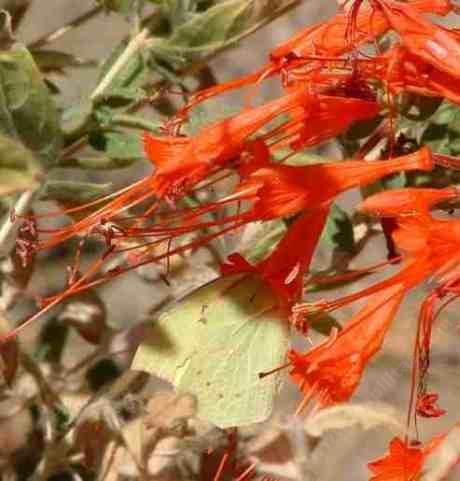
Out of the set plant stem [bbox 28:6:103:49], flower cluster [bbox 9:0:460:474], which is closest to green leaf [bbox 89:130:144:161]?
flower cluster [bbox 9:0:460:474]

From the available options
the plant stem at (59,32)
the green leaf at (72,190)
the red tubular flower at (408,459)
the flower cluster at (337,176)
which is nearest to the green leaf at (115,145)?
the green leaf at (72,190)

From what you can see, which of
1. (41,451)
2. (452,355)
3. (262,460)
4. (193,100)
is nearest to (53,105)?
(193,100)

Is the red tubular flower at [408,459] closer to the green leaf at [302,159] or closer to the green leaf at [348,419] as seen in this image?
the green leaf at [302,159]

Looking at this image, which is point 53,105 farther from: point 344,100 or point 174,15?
point 344,100

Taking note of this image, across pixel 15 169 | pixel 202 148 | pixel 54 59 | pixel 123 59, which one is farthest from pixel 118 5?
pixel 15 169

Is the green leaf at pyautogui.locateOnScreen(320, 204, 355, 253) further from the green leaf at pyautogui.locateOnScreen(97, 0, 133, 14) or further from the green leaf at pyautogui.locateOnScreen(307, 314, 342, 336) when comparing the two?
the green leaf at pyautogui.locateOnScreen(97, 0, 133, 14)

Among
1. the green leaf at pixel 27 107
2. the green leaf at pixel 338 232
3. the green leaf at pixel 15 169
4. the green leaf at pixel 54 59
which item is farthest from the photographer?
the green leaf at pixel 54 59
